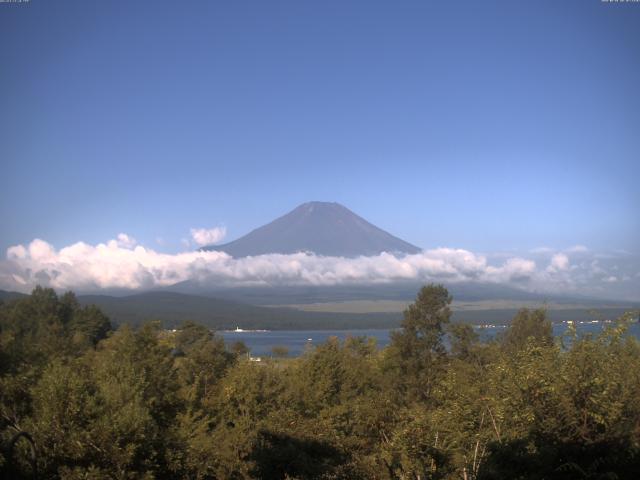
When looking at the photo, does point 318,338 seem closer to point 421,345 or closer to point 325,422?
point 421,345

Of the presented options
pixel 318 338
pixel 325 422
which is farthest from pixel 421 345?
pixel 318 338

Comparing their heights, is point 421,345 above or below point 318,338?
above

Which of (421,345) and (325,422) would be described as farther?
(421,345)

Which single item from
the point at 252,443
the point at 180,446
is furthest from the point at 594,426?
the point at 180,446

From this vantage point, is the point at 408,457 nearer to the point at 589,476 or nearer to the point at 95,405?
Answer: the point at 589,476

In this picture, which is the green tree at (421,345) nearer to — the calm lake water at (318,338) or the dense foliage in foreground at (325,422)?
the calm lake water at (318,338)

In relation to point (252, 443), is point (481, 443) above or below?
above

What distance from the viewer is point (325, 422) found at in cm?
2125

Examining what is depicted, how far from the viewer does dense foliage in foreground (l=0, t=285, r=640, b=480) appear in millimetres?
10109

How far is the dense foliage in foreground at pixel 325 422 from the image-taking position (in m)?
10.1

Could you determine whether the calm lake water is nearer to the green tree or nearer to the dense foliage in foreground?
the dense foliage in foreground

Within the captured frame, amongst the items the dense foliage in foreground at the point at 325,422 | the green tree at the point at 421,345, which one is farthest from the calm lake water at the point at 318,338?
the green tree at the point at 421,345

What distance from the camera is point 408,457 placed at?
12477 mm

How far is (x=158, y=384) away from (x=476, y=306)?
16206 centimetres
